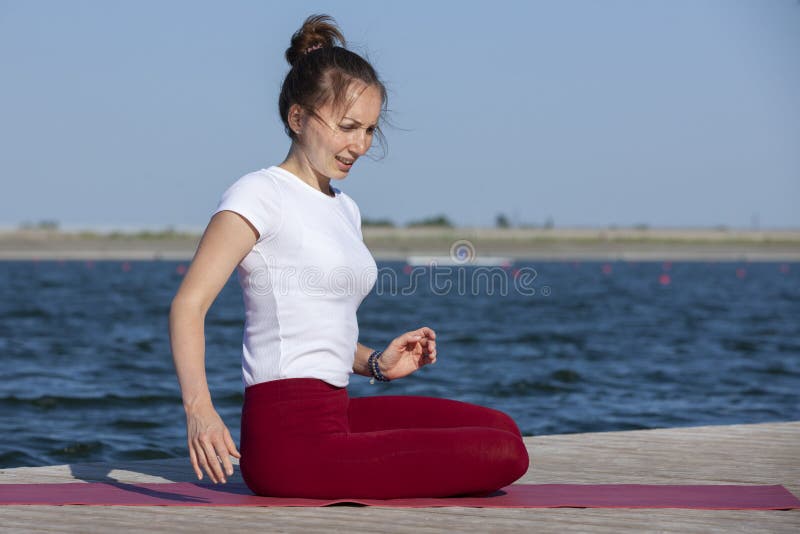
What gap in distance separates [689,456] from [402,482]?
2265 millimetres

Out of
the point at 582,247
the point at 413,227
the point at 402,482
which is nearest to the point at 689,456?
the point at 402,482

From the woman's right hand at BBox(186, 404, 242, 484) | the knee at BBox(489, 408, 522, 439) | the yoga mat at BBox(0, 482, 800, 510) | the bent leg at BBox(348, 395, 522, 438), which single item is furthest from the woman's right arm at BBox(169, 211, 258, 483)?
the knee at BBox(489, 408, 522, 439)

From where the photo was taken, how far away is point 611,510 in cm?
408

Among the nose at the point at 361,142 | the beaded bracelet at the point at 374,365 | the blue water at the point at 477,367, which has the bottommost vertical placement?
the blue water at the point at 477,367

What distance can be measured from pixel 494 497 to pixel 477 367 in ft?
40.1

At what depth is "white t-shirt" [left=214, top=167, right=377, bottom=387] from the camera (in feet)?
12.3

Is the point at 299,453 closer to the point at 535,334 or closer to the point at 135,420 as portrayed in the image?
the point at 135,420

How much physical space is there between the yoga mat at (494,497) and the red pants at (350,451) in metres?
0.06

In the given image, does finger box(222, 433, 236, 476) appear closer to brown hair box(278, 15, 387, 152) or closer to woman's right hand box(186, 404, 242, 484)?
woman's right hand box(186, 404, 242, 484)

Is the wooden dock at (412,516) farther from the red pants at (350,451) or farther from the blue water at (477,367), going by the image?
the blue water at (477,367)

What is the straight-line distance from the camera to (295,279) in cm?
376

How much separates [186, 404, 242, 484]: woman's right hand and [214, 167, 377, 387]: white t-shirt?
453 mm

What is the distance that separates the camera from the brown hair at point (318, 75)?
382cm

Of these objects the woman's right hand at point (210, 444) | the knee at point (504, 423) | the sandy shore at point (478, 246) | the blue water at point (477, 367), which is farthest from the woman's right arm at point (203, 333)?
the sandy shore at point (478, 246)
